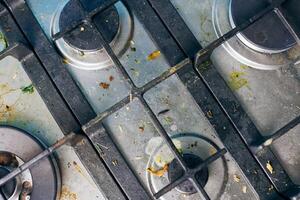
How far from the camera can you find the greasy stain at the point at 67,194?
940mm

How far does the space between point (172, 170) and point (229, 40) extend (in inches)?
11.6

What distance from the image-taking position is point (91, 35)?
940mm

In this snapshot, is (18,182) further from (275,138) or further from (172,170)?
(275,138)

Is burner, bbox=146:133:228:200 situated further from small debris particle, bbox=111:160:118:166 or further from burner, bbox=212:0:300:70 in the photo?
burner, bbox=212:0:300:70

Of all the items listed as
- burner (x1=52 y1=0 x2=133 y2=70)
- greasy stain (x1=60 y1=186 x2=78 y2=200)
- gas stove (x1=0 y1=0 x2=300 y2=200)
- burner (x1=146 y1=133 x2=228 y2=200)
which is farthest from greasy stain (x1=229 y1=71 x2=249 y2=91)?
greasy stain (x1=60 y1=186 x2=78 y2=200)

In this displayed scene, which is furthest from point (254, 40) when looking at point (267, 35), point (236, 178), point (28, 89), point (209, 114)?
point (28, 89)

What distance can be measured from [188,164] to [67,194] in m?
0.26

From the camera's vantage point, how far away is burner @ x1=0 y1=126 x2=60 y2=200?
91 centimetres

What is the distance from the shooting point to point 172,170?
0.89m

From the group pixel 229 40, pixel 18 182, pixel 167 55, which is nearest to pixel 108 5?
pixel 167 55

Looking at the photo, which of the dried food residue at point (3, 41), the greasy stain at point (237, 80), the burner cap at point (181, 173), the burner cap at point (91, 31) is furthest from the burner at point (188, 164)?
the dried food residue at point (3, 41)

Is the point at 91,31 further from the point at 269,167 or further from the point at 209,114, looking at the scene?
the point at 269,167

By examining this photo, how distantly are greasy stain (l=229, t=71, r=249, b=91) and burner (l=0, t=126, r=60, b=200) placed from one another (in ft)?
1.32

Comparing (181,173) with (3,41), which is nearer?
(181,173)
